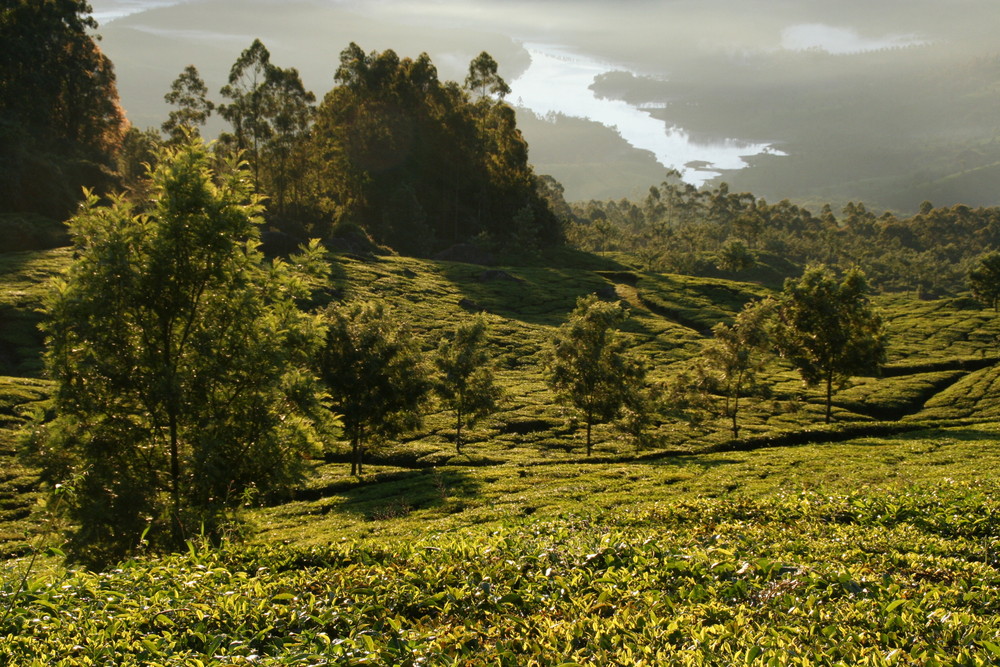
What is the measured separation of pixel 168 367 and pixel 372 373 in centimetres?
2092

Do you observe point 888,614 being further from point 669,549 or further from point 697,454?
point 697,454

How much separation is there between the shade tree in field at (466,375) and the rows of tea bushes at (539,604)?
31.5 m

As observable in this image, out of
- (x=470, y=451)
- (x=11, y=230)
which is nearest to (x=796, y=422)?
(x=470, y=451)

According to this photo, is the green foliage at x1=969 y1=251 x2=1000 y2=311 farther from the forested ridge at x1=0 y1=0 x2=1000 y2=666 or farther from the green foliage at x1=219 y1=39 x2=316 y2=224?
the green foliage at x1=219 y1=39 x2=316 y2=224

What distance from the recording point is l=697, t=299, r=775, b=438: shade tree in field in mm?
46562

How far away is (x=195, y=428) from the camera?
17.2m

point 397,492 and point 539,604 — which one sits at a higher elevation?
point 539,604

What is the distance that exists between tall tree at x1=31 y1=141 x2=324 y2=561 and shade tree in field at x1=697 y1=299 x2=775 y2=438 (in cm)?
3772

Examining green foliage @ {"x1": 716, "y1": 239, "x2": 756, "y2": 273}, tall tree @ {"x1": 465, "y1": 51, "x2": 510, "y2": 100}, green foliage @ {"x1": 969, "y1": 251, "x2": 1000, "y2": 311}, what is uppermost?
tall tree @ {"x1": 465, "y1": 51, "x2": 510, "y2": 100}

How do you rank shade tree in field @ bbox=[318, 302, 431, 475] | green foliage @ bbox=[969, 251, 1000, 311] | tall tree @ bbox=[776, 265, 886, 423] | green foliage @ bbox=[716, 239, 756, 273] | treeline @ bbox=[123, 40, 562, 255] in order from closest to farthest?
shade tree in field @ bbox=[318, 302, 431, 475] < tall tree @ bbox=[776, 265, 886, 423] < green foliage @ bbox=[969, 251, 1000, 311] < treeline @ bbox=[123, 40, 562, 255] < green foliage @ bbox=[716, 239, 756, 273]

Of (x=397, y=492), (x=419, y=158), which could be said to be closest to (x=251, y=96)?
(x=419, y=158)

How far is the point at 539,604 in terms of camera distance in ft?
30.2

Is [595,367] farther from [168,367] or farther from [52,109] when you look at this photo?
[52,109]

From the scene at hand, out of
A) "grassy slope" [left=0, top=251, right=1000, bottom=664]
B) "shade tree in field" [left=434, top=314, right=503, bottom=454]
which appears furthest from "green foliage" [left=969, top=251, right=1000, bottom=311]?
"shade tree in field" [left=434, top=314, right=503, bottom=454]
